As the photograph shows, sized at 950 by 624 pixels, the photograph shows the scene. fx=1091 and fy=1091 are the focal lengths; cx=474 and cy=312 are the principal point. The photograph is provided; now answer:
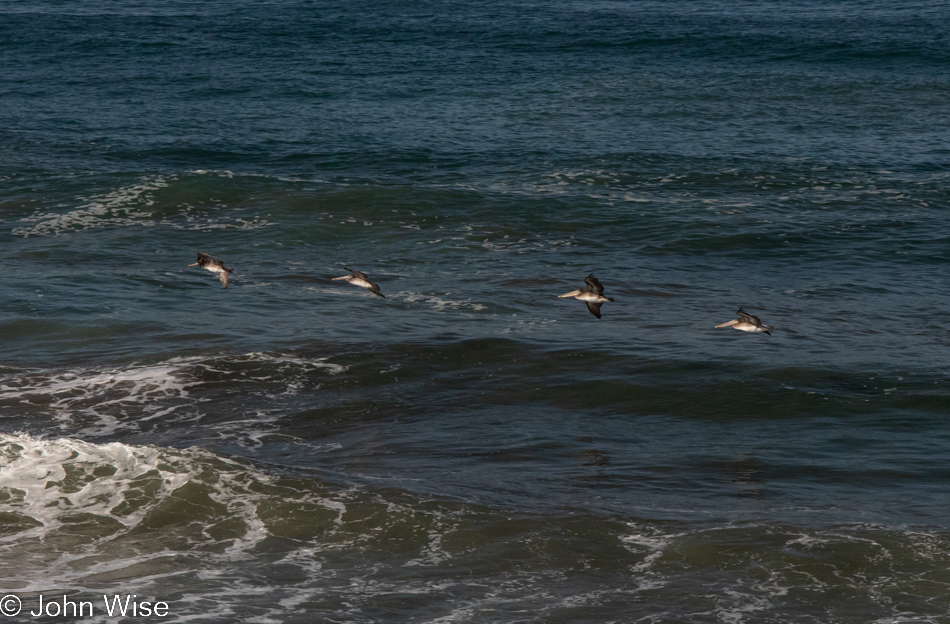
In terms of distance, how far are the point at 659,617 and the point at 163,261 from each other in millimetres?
15351

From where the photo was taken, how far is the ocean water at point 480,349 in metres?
10.7

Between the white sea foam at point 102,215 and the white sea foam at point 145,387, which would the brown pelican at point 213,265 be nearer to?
the white sea foam at point 145,387

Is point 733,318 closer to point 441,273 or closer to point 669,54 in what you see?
point 441,273

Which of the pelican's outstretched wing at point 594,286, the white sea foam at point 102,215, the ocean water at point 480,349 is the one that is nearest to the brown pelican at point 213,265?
the ocean water at point 480,349

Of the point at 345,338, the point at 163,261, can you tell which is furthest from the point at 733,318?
the point at 163,261

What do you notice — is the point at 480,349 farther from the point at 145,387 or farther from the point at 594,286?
the point at 145,387

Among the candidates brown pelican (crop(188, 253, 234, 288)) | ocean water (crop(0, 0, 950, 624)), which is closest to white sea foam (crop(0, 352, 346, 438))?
ocean water (crop(0, 0, 950, 624))

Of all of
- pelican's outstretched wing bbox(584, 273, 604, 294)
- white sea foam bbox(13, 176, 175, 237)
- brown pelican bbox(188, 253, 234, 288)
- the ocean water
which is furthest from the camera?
white sea foam bbox(13, 176, 175, 237)

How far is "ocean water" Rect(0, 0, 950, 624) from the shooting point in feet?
35.0

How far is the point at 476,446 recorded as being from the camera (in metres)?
13.5

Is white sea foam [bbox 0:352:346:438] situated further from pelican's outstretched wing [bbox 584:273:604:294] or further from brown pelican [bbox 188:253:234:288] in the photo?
pelican's outstretched wing [bbox 584:273:604:294]

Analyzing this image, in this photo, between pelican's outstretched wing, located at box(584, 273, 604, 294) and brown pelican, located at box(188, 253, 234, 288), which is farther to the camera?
brown pelican, located at box(188, 253, 234, 288)

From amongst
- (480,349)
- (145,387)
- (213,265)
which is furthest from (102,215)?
(480,349)

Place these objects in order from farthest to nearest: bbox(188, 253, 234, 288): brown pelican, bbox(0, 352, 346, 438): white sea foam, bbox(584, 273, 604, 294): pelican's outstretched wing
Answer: bbox(188, 253, 234, 288): brown pelican
bbox(584, 273, 604, 294): pelican's outstretched wing
bbox(0, 352, 346, 438): white sea foam
